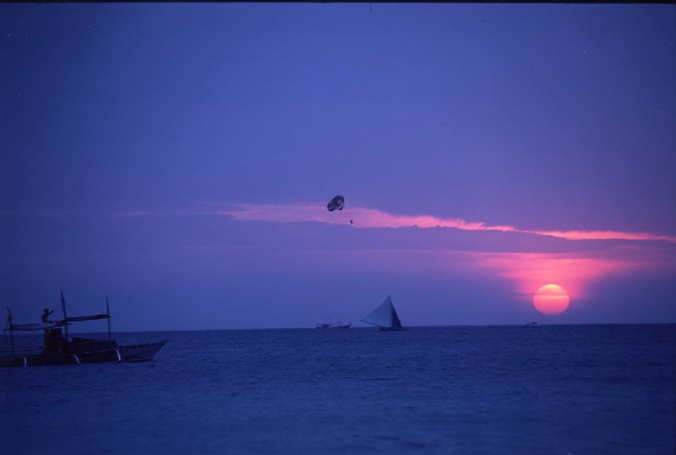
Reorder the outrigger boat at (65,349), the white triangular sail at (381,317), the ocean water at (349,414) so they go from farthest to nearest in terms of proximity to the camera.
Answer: the white triangular sail at (381,317), the outrigger boat at (65,349), the ocean water at (349,414)

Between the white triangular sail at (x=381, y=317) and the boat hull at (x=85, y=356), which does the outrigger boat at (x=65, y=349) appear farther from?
the white triangular sail at (x=381, y=317)

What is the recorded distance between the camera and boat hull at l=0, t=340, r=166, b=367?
106ft

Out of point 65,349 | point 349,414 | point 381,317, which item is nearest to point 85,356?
point 65,349

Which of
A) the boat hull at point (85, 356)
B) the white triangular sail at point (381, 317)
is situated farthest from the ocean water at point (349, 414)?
the white triangular sail at point (381, 317)

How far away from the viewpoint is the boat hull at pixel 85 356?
32.4 m

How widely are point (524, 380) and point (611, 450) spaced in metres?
16.5

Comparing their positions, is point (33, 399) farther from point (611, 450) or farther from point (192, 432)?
point (611, 450)

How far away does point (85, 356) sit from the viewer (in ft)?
114

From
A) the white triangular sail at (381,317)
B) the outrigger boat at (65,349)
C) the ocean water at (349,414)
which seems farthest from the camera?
the white triangular sail at (381,317)

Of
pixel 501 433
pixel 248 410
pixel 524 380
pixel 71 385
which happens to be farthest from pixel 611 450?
pixel 71 385

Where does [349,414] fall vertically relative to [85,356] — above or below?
below

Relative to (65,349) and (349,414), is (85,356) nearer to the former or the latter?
(65,349)

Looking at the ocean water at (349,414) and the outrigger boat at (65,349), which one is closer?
the ocean water at (349,414)

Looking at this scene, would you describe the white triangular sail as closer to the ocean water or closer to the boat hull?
the boat hull
